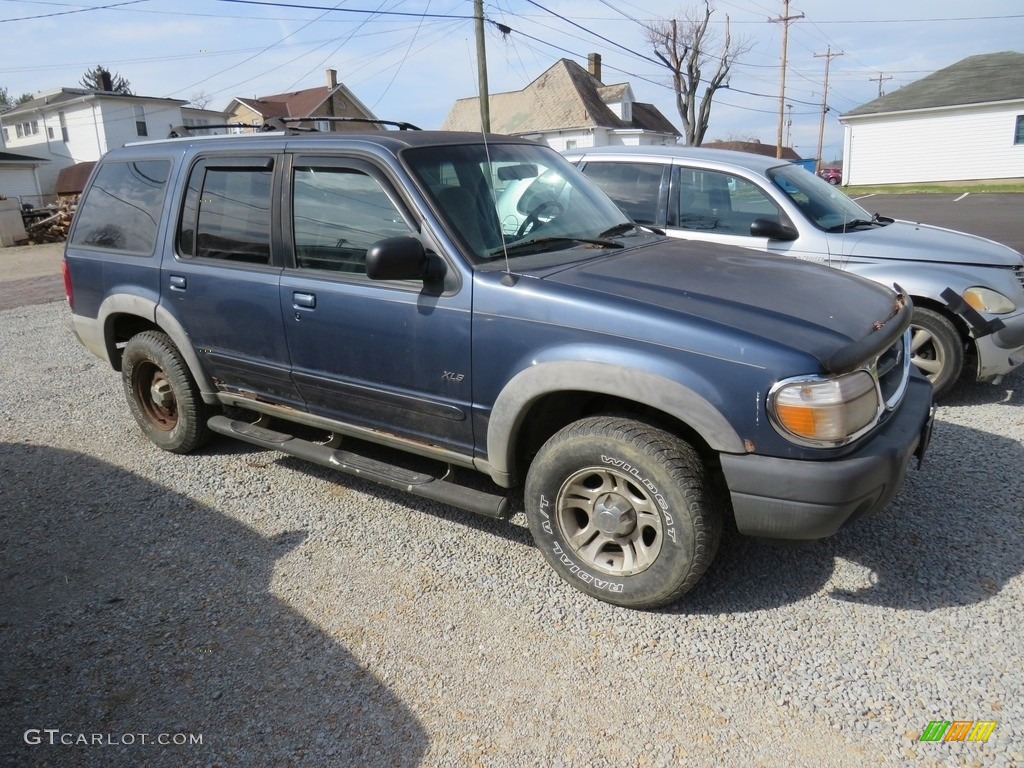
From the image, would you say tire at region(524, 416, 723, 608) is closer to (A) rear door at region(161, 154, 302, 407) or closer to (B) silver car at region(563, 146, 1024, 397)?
(A) rear door at region(161, 154, 302, 407)

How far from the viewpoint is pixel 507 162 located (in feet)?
13.2

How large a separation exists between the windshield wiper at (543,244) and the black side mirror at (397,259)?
35cm

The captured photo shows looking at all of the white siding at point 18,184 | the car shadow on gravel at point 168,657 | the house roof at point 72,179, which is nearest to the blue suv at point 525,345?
the car shadow on gravel at point 168,657

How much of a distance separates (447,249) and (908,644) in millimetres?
2539

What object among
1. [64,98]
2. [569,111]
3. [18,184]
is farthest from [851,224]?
[64,98]

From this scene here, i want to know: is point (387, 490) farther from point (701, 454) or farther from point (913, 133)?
point (913, 133)

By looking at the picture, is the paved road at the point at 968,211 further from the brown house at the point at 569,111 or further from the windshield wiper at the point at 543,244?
the brown house at the point at 569,111

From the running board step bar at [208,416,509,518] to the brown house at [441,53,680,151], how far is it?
127 ft

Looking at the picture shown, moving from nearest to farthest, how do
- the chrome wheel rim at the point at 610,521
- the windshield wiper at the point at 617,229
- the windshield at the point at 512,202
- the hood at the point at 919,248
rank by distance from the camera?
the chrome wheel rim at the point at 610,521
the windshield at the point at 512,202
the windshield wiper at the point at 617,229
the hood at the point at 919,248

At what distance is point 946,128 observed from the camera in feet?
115

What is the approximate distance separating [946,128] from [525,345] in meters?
39.6

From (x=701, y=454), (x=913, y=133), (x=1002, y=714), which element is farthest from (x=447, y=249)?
(x=913, y=133)

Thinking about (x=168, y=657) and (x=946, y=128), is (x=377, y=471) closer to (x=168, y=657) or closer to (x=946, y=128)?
(x=168, y=657)

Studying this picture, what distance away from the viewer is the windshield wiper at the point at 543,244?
3.53m
